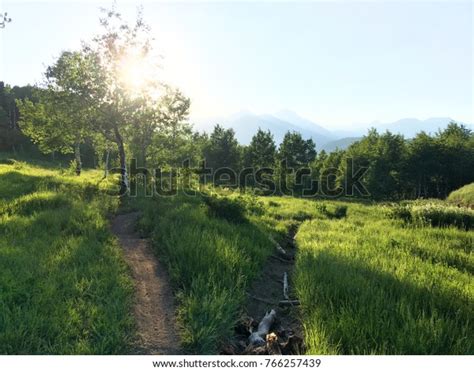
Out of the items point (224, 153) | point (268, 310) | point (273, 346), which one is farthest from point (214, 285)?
point (224, 153)

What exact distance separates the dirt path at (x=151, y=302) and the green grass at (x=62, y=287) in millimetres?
282

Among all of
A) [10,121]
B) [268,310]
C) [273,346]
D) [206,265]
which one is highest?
[10,121]

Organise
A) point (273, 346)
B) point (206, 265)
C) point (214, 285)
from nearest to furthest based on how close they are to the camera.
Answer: point (273, 346), point (214, 285), point (206, 265)

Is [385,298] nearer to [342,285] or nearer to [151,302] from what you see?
[342,285]

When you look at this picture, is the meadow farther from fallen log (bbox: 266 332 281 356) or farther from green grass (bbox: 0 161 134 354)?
fallen log (bbox: 266 332 281 356)

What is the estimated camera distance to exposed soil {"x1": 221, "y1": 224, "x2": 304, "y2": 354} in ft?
19.7

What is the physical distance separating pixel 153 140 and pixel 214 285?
29.1 meters

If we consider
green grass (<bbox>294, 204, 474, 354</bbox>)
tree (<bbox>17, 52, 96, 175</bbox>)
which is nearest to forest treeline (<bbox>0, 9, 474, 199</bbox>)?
tree (<bbox>17, 52, 96, 175</bbox>)

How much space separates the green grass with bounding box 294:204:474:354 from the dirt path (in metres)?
2.49

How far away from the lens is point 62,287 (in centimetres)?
729

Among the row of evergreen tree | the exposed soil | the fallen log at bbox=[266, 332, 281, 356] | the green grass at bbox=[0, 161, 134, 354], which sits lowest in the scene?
the exposed soil

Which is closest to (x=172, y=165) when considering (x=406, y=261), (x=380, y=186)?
(x=406, y=261)
